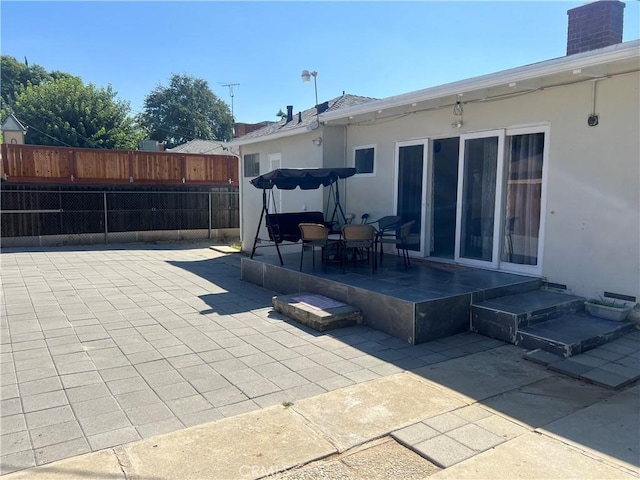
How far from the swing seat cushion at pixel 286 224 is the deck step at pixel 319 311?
193 centimetres

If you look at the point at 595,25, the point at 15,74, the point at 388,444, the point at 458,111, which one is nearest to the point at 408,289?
the point at 388,444

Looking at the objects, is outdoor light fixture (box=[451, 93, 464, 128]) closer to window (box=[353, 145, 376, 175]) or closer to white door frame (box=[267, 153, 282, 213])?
window (box=[353, 145, 376, 175])

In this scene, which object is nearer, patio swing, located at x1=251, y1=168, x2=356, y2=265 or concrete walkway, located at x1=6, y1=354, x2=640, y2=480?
concrete walkway, located at x1=6, y1=354, x2=640, y2=480

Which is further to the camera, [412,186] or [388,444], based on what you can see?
[412,186]

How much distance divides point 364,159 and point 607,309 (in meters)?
5.21

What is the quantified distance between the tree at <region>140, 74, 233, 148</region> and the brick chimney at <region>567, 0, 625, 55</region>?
37.5m

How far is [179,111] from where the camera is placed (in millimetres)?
40031

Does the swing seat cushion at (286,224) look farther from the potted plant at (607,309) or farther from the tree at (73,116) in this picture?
the tree at (73,116)

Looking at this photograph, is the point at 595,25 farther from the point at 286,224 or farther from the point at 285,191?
the point at 285,191

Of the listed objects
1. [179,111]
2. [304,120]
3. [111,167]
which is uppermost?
[179,111]

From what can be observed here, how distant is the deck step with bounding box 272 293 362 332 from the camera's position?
17.3ft

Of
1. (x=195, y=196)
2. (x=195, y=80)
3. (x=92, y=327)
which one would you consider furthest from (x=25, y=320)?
(x=195, y=80)

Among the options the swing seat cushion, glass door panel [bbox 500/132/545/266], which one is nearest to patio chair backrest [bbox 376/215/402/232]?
the swing seat cushion

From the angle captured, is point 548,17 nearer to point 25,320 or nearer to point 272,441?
point 272,441
